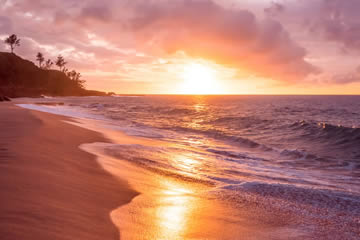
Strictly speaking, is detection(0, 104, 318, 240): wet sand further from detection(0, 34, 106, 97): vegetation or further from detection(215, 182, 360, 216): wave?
detection(0, 34, 106, 97): vegetation

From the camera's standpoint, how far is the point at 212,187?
6.52 meters

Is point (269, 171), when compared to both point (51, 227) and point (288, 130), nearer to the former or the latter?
point (51, 227)

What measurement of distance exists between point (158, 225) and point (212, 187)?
2.80 m

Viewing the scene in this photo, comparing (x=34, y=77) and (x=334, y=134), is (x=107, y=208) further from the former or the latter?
(x=34, y=77)

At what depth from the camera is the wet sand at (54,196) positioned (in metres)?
3.18

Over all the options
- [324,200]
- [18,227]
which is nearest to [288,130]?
[324,200]

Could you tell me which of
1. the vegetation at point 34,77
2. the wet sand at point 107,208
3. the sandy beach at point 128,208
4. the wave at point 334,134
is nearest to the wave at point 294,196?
the sandy beach at point 128,208

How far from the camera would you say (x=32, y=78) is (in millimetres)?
138250

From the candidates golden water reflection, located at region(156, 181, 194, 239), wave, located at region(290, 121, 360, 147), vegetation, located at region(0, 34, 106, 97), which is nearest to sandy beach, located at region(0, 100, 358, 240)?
golden water reflection, located at region(156, 181, 194, 239)

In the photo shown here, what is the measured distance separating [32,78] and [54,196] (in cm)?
15517

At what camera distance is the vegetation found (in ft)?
397

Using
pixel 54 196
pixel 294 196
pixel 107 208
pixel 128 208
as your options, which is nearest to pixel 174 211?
pixel 128 208

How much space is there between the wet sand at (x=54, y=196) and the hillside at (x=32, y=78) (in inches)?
4704

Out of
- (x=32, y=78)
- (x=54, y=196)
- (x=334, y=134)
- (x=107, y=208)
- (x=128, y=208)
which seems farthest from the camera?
(x=32, y=78)
